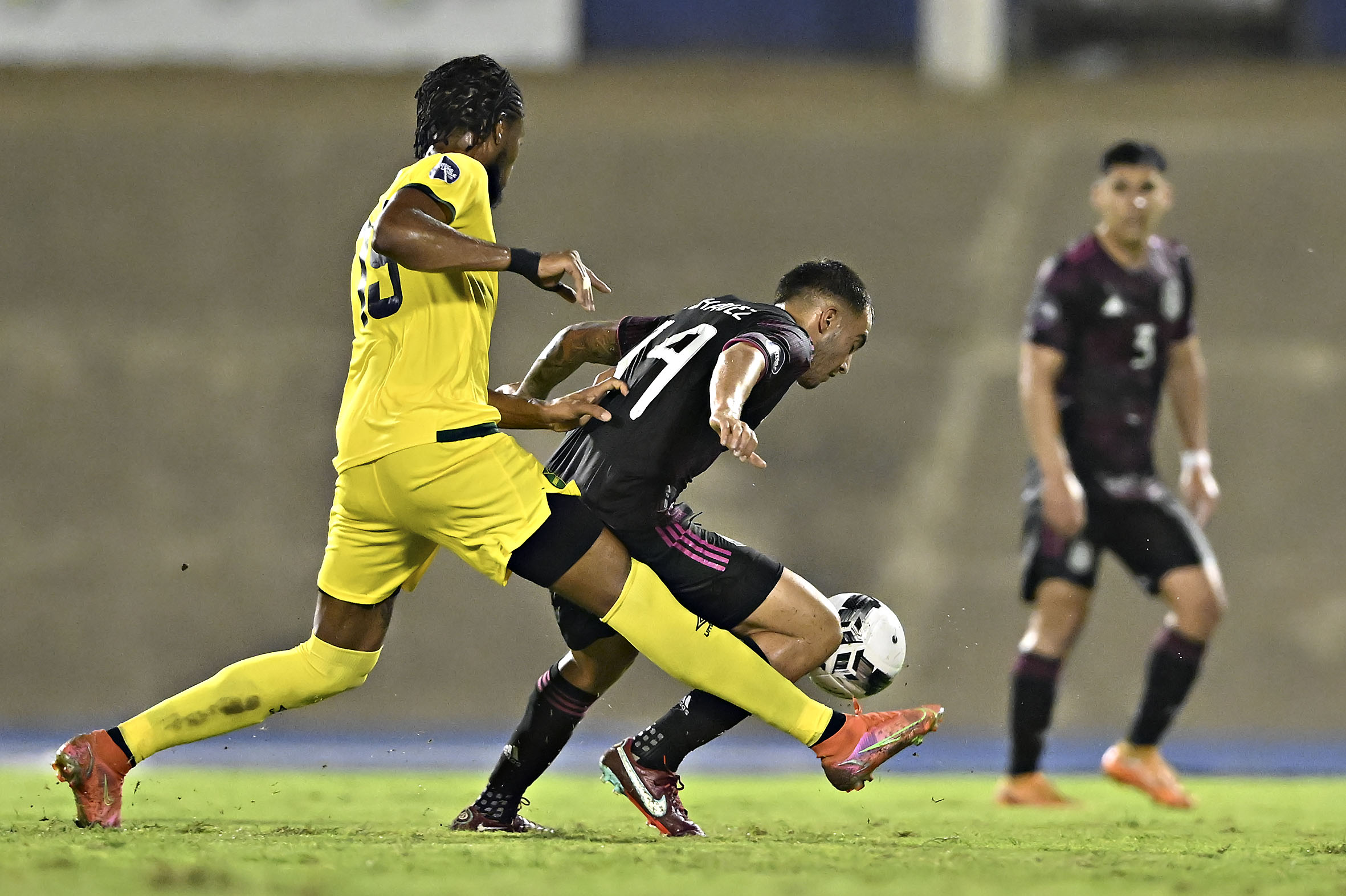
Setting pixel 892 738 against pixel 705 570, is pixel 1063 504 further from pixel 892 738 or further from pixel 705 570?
pixel 705 570

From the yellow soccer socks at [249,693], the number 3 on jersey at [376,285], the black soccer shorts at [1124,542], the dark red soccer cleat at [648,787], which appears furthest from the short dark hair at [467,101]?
the black soccer shorts at [1124,542]

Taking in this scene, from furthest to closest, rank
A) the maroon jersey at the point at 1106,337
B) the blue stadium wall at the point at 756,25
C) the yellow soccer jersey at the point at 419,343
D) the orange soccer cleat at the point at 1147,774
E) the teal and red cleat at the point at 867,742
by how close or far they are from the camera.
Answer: the blue stadium wall at the point at 756,25 < the maroon jersey at the point at 1106,337 < the orange soccer cleat at the point at 1147,774 < the teal and red cleat at the point at 867,742 < the yellow soccer jersey at the point at 419,343

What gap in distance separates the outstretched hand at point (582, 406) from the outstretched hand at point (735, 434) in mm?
549

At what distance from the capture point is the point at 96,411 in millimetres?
9648

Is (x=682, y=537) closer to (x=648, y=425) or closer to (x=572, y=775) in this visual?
(x=648, y=425)

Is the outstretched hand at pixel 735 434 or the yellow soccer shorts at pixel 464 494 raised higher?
the outstretched hand at pixel 735 434

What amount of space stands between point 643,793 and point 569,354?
1144 millimetres

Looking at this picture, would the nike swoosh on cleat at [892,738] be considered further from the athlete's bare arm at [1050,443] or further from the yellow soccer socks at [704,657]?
the athlete's bare arm at [1050,443]

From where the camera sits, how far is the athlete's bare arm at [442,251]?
11.3 feet

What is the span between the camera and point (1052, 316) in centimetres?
614

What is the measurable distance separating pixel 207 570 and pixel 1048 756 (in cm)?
487

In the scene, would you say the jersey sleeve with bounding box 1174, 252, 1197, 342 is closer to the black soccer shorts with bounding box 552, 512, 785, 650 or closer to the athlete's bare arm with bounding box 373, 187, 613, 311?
the black soccer shorts with bounding box 552, 512, 785, 650

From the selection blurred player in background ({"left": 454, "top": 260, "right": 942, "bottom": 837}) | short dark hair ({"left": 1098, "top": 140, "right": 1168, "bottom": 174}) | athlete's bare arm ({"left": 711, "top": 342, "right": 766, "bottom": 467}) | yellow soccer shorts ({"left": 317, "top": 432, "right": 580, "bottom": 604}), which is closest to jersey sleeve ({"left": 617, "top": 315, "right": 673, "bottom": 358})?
blurred player in background ({"left": 454, "top": 260, "right": 942, "bottom": 837})

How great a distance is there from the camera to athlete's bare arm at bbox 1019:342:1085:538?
588 cm
